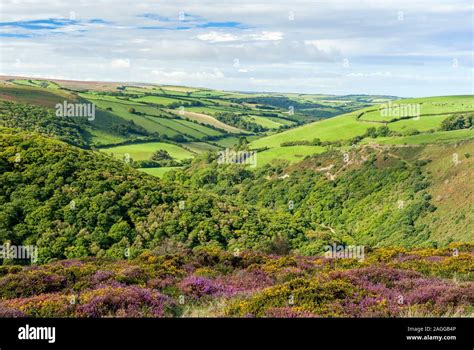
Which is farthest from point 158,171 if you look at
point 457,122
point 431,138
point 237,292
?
point 237,292

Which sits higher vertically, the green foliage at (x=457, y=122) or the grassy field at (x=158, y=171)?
the green foliage at (x=457, y=122)

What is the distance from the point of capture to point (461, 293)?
16.1 metres

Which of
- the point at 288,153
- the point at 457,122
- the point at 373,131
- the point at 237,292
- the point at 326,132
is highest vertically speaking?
the point at 457,122

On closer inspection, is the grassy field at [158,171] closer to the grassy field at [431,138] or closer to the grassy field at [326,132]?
the grassy field at [326,132]

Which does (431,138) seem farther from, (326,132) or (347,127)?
(326,132)

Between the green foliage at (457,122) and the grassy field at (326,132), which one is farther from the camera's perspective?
the grassy field at (326,132)

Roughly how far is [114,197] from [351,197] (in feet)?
228

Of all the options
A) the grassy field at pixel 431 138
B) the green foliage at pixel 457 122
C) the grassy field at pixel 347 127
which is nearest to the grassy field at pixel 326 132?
the grassy field at pixel 347 127

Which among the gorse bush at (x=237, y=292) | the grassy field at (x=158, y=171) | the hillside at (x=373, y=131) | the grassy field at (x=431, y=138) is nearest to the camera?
the gorse bush at (x=237, y=292)

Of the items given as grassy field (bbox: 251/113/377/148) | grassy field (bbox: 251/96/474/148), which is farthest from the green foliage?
grassy field (bbox: 251/113/377/148)

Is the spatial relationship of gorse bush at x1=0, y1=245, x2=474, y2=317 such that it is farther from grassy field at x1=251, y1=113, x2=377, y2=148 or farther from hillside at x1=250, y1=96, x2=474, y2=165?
grassy field at x1=251, y1=113, x2=377, y2=148

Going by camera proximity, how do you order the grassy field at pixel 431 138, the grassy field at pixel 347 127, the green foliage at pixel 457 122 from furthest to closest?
the grassy field at pixel 347 127, the green foliage at pixel 457 122, the grassy field at pixel 431 138

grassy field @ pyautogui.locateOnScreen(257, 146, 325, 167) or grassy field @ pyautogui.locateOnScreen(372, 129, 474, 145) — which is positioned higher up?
grassy field @ pyautogui.locateOnScreen(372, 129, 474, 145)

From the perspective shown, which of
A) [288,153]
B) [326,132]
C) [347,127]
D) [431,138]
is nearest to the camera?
[431,138]
